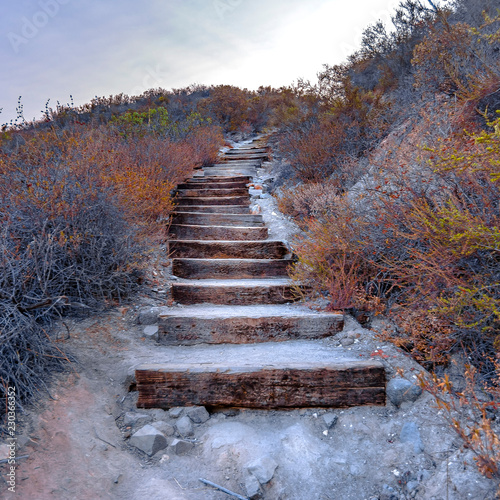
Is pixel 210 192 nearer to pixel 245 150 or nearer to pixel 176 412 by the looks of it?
pixel 245 150

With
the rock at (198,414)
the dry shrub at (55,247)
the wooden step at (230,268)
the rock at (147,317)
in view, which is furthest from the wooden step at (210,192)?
the rock at (198,414)

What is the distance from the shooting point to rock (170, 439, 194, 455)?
244cm

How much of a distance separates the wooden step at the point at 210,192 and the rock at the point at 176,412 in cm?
524

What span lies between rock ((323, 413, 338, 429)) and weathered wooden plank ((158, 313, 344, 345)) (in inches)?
38.6

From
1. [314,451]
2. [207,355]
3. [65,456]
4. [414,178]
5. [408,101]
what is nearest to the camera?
[65,456]

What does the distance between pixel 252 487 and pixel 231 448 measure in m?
0.30

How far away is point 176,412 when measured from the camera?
2.70 m

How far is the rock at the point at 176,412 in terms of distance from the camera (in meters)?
2.69

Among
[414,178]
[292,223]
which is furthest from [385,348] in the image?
[292,223]

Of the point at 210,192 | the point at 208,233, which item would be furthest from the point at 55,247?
the point at 210,192

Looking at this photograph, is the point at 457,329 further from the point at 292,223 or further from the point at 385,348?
the point at 292,223

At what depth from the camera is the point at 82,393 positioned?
265 cm

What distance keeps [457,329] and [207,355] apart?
1.91 metres

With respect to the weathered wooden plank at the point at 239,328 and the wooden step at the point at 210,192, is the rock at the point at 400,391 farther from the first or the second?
the wooden step at the point at 210,192
